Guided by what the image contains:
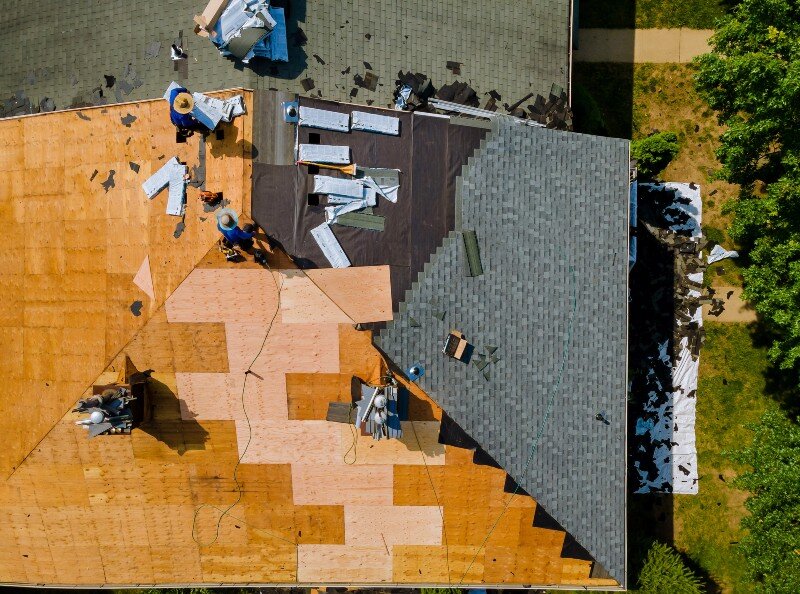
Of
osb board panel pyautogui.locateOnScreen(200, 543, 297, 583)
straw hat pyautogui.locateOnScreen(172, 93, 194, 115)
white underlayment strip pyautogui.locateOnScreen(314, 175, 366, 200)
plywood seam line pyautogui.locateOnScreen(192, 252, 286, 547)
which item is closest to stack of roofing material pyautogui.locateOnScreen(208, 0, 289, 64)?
straw hat pyautogui.locateOnScreen(172, 93, 194, 115)

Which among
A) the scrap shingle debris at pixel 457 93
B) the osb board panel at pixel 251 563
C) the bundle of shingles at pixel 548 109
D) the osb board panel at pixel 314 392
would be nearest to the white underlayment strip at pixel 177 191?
the osb board panel at pixel 314 392

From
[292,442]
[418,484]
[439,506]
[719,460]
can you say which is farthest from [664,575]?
[292,442]

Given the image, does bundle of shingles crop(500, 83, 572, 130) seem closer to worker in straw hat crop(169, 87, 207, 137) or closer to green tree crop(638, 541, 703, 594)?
worker in straw hat crop(169, 87, 207, 137)

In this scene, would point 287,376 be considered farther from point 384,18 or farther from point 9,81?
point 9,81

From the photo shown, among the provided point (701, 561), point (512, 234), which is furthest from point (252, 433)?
point (701, 561)

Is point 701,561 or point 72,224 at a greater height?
point 72,224

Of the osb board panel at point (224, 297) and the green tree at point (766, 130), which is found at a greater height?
the green tree at point (766, 130)

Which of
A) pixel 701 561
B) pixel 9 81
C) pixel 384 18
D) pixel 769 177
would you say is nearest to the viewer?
pixel 384 18

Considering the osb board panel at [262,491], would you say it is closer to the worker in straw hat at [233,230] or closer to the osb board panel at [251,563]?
the osb board panel at [251,563]
